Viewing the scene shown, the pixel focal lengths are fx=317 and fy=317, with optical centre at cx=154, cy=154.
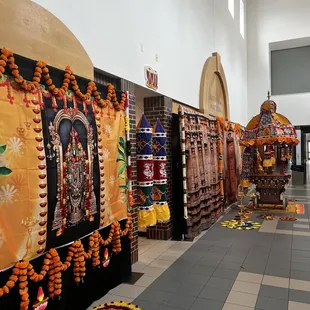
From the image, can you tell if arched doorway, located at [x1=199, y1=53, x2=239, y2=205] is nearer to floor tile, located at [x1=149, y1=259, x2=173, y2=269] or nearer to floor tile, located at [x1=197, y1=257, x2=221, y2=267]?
floor tile, located at [x1=197, y1=257, x2=221, y2=267]

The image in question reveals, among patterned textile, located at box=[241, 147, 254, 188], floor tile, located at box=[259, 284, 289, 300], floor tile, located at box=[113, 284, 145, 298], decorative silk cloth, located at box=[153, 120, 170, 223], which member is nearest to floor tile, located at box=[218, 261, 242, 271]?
floor tile, located at box=[259, 284, 289, 300]

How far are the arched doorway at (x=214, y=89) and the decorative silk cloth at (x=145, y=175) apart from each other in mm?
2997

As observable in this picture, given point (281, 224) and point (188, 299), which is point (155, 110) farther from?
point (281, 224)

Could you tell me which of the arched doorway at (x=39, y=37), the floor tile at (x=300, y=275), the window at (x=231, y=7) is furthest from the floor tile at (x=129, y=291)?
the window at (x=231, y=7)

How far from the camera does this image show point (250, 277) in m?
3.68

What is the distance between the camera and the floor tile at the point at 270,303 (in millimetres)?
2963

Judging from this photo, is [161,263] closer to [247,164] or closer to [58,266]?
[58,266]

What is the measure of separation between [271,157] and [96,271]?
5636 millimetres

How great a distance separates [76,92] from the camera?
2.85 metres

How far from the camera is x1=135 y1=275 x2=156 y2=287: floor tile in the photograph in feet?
11.6

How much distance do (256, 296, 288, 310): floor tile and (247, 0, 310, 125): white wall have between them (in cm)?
1007

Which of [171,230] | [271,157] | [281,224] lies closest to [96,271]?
[171,230]

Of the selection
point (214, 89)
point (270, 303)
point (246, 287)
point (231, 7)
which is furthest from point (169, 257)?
→ point (231, 7)

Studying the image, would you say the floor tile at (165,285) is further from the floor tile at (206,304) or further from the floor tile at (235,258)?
the floor tile at (235,258)
